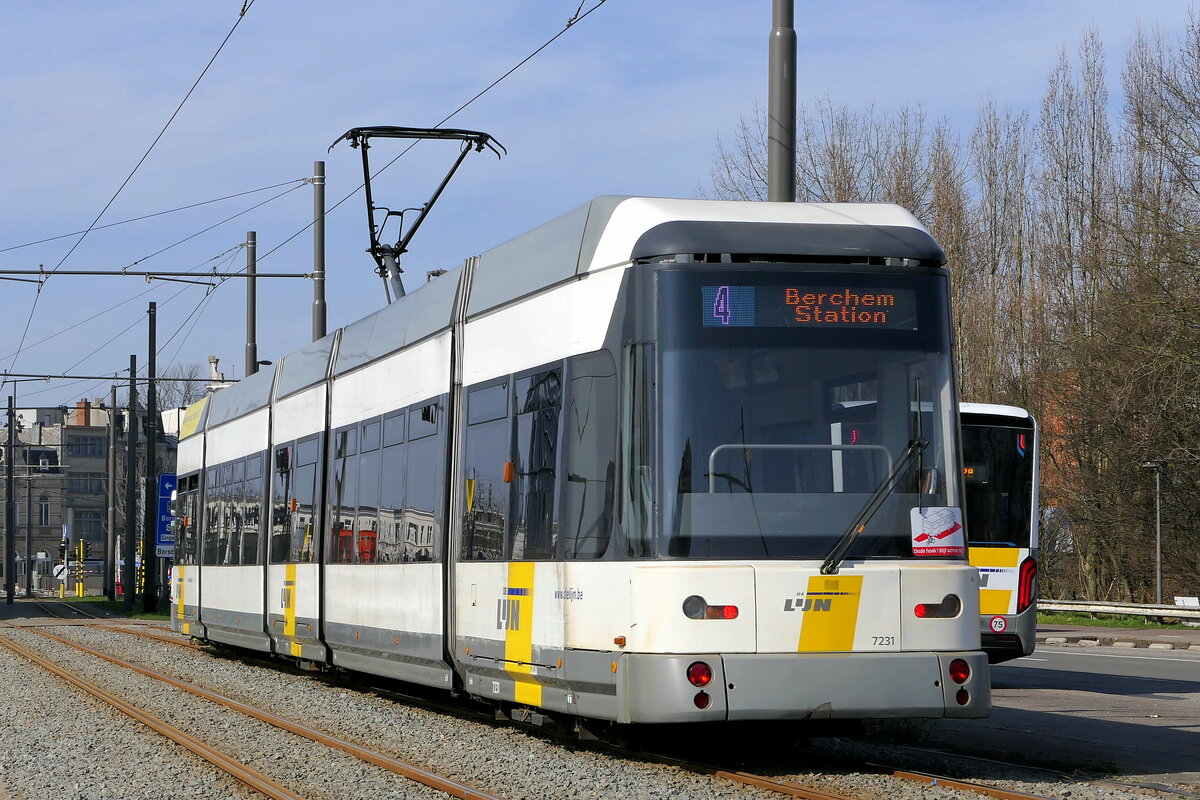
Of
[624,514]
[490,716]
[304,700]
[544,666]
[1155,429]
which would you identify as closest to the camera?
[624,514]

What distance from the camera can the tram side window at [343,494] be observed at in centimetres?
1481

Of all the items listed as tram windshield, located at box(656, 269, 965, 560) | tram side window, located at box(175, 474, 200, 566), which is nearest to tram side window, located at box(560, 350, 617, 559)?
tram windshield, located at box(656, 269, 965, 560)

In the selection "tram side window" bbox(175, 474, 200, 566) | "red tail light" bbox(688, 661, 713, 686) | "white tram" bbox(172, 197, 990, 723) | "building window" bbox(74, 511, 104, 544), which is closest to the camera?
"red tail light" bbox(688, 661, 713, 686)

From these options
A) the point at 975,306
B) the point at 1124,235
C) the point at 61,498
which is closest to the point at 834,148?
the point at 975,306

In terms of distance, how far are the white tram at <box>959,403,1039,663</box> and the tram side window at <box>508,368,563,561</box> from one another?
6.36 meters

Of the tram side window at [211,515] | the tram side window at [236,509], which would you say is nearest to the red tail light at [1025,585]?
the tram side window at [236,509]

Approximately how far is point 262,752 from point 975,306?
3576cm

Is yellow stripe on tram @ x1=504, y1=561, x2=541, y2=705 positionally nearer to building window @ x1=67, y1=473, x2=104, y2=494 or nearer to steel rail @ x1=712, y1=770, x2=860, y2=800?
steel rail @ x1=712, y1=770, x2=860, y2=800

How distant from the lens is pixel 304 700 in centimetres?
1488

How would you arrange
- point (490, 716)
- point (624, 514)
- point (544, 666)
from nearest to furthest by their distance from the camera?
point (624, 514) < point (544, 666) < point (490, 716)

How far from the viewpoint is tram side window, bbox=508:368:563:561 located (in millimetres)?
10016

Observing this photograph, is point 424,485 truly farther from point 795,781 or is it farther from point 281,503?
point 281,503

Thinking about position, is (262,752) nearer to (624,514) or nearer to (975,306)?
(624,514)

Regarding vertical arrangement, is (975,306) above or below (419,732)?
above
